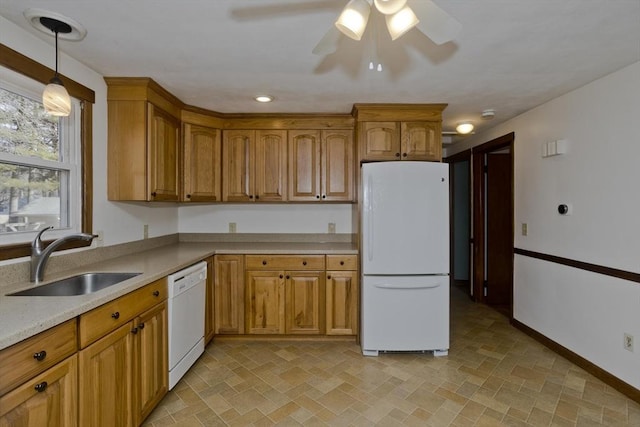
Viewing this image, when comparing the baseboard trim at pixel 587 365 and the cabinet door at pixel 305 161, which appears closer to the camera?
the baseboard trim at pixel 587 365

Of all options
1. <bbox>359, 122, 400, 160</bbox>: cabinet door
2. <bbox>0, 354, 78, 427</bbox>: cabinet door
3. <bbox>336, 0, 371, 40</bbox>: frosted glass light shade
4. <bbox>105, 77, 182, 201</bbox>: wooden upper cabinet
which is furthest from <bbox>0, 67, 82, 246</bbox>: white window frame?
<bbox>359, 122, 400, 160</bbox>: cabinet door

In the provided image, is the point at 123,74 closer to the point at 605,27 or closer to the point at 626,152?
the point at 605,27

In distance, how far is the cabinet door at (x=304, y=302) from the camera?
2.85 metres

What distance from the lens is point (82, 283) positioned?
1.85 meters

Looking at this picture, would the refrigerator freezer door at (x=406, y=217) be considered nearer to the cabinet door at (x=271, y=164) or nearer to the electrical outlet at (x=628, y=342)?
the cabinet door at (x=271, y=164)

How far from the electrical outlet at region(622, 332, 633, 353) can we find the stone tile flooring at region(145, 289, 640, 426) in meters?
0.33

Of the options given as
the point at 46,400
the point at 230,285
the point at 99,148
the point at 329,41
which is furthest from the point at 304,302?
the point at 329,41

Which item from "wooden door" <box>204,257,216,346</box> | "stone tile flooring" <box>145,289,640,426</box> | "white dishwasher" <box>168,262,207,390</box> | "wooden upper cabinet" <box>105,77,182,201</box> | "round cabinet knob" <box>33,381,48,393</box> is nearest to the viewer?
"round cabinet knob" <box>33,381,48,393</box>

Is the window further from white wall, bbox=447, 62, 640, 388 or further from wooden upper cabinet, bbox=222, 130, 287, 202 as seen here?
white wall, bbox=447, 62, 640, 388

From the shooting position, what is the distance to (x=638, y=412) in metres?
1.93

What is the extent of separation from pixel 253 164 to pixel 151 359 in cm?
194

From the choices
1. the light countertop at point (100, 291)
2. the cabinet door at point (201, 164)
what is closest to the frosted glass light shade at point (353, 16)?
the light countertop at point (100, 291)

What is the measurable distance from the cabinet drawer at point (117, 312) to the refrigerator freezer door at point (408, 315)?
1.66m

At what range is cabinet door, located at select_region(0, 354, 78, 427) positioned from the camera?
103 centimetres
